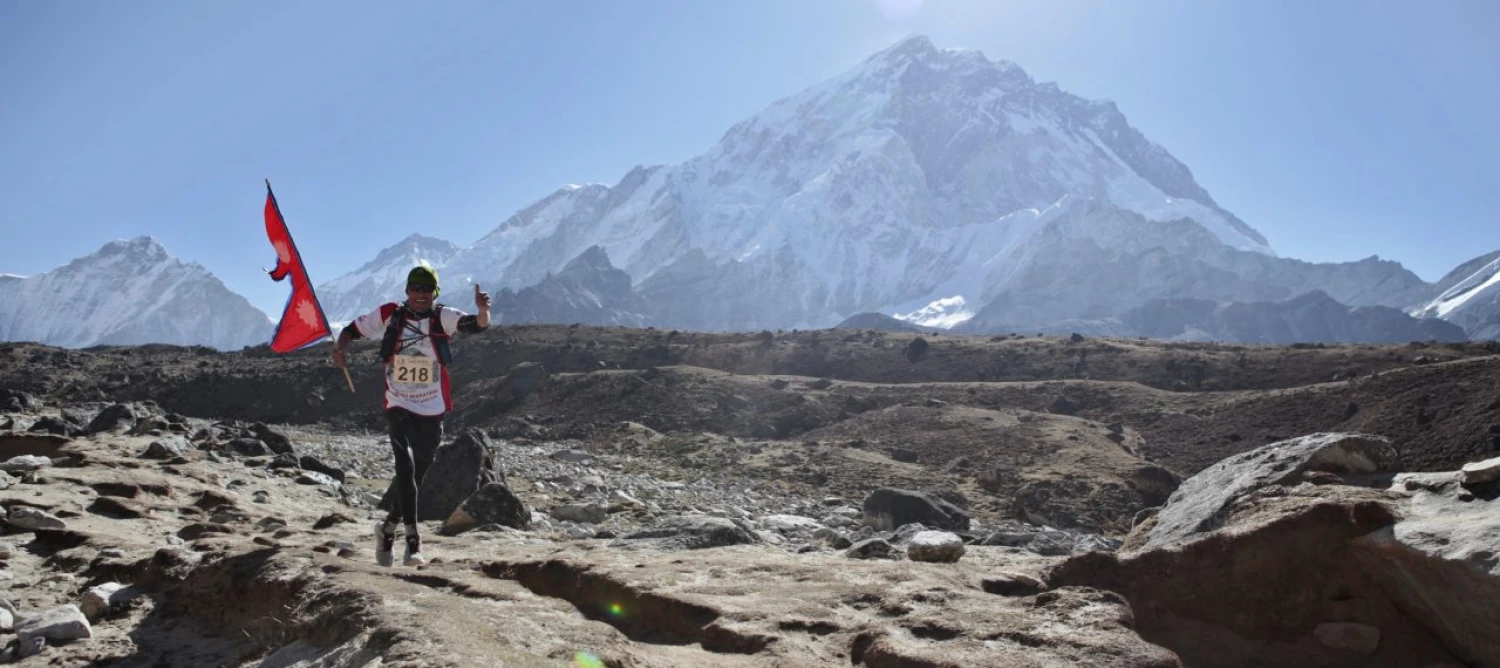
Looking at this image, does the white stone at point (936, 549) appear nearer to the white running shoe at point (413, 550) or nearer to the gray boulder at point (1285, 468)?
the gray boulder at point (1285, 468)

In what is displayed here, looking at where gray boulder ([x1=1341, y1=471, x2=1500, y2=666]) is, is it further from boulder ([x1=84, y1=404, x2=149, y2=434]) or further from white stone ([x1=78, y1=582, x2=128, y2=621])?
boulder ([x1=84, y1=404, x2=149, y2=434])

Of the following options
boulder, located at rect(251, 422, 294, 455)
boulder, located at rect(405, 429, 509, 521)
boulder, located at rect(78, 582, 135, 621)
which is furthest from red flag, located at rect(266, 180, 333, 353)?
boulder, located at rect(251, 422, 294, 455)

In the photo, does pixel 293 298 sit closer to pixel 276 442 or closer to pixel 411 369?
pixel 411 369

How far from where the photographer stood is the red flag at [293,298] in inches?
349

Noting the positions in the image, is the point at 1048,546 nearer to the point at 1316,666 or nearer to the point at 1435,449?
the point at 1316,666

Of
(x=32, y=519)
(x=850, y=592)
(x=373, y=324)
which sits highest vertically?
(x=373, y=324)

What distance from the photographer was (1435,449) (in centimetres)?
1973

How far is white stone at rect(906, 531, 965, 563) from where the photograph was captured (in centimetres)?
722

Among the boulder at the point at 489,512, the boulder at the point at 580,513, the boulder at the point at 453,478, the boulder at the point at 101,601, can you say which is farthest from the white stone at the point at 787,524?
the boulder at the point at 101,601

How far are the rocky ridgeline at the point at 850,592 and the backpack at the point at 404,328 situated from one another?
1546 mm

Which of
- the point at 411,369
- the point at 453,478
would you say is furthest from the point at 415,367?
the point at 453,478

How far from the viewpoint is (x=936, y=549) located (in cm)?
721

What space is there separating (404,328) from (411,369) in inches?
13.3

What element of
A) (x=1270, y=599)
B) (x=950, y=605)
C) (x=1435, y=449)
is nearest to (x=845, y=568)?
(x=950, y=605)
